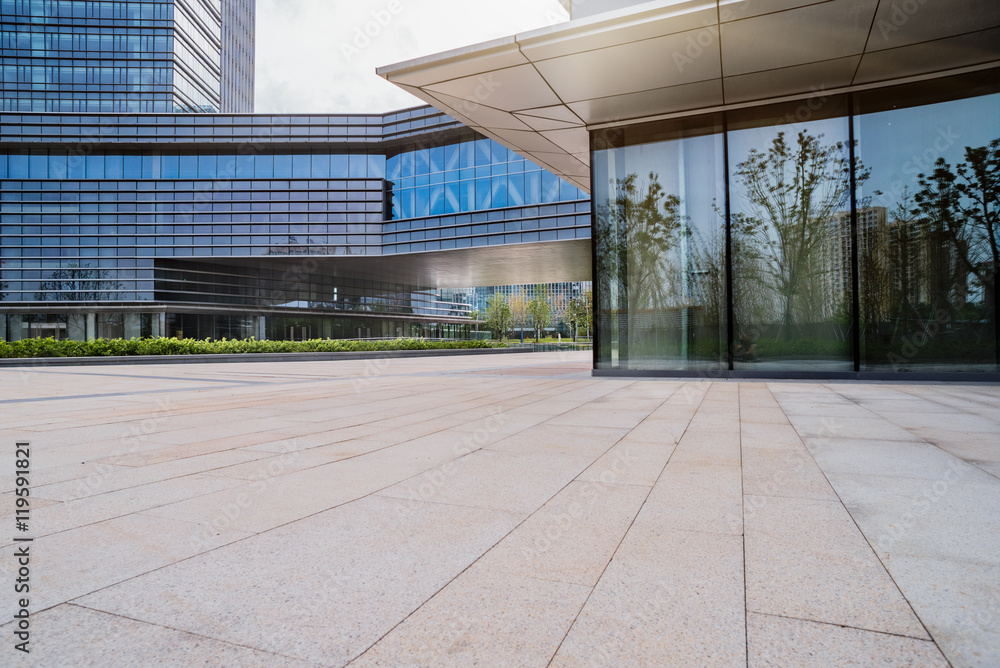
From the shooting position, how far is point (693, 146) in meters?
14.1

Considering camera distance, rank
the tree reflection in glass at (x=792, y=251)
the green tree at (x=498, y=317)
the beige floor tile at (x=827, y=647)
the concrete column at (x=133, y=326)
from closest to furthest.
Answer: the beige floor tile at (x=827, y=647) → the tree reflection in glass at (x=792, y=251) → the concrete column at (x=133, y=326) → the green tree at (x=498, y=317)

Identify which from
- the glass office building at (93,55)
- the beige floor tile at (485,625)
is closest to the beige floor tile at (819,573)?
the beige floor tile at (485,625)

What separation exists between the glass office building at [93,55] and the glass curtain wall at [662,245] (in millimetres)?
55465

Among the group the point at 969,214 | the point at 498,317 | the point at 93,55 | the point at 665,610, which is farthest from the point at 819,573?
the point at 93,55

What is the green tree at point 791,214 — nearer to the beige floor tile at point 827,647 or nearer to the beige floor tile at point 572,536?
the beige floor tile at point 572,536

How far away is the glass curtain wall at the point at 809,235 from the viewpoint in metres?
11.8

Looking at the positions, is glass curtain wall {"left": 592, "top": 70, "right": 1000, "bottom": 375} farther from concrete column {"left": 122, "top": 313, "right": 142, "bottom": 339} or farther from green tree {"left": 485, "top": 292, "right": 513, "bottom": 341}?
green tree {"left": 485, "top": 292, "right": 513, "bottom": 341}

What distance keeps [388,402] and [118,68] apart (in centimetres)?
6175

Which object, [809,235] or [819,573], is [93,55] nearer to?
[809,235]

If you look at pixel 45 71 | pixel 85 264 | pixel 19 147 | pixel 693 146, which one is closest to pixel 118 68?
pixel 45 71

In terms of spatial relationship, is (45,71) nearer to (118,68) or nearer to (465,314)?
(118,68)

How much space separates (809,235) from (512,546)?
12.7 metres

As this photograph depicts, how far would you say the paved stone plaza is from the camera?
6.73ft

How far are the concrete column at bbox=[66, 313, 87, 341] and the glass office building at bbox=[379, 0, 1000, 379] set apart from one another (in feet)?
120
